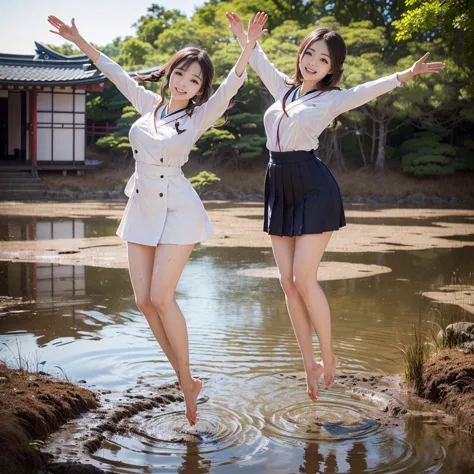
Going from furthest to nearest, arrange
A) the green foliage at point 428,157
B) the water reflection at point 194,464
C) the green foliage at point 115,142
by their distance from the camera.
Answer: the green foliage at point 115,142 → the green foliage at point 428,157 → the water reflection at point 194,464

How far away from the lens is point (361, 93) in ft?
12.9

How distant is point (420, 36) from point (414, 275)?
1836 cm

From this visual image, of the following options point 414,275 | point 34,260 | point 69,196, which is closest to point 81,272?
point 34,260

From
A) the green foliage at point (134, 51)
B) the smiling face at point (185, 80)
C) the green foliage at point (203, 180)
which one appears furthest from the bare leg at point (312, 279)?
the green foliage at point (134, 51)

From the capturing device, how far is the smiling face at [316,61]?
4016 millimetres

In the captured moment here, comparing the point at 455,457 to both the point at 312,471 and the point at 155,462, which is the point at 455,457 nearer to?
the point at 312,471

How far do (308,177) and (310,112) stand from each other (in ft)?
1.12

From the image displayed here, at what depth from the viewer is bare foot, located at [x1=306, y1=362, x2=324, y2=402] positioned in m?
4.07

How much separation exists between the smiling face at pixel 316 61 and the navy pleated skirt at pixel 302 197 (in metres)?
0.42

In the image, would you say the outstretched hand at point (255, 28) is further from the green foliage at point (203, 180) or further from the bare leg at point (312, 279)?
the green foliage at point (203, 180)

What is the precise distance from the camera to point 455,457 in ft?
11.6

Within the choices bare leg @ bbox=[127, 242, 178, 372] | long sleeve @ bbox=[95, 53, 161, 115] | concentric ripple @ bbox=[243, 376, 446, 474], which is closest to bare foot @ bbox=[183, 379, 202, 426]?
bare leg @ bbox=[127, 242, 178, 372]

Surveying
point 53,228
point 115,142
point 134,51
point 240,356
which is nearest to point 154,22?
point 134,51

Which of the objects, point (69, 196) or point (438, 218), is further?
point (69, 196)
